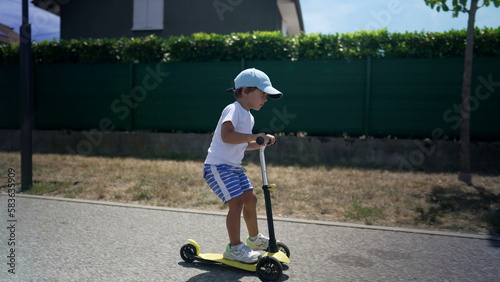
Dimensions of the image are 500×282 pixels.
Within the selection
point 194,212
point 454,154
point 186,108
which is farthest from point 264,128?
point 194,212

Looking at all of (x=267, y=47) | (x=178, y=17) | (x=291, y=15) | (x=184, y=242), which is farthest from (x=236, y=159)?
(x=291, y=15)

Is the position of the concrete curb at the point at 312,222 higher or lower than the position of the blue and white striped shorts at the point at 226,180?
lower

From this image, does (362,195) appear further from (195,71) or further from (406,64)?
(195,71)

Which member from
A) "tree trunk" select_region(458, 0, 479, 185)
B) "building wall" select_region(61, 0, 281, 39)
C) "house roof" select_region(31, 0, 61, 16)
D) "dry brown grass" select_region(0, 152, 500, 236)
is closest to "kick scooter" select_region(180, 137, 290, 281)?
"dry brown grass" select_region(0, 152, 500, 236)

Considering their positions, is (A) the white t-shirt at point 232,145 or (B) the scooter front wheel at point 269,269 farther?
(A) the white t-shirt at point 232,145

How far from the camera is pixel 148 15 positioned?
16969 millimetres

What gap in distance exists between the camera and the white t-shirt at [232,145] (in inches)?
136

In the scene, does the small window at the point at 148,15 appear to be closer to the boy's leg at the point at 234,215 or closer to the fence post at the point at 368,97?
the fence post at the point at 368,97

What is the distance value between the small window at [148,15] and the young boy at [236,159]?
1430cm

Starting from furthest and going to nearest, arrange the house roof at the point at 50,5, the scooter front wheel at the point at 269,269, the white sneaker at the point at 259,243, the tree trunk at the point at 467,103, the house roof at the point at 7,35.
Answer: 1. the house roof at the point at 50,5
2. the house roof at the point at 7,35
3. the tree trunk at the point at 467,103
4. the white sneaker at the point at 259,243
5. the scooter front wheel at the point at 269,269

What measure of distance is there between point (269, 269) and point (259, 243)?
449 mm

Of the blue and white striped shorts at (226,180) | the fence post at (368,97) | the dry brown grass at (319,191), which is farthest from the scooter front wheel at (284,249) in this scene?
the fence post at (368,97)

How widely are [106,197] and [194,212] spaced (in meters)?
1.63

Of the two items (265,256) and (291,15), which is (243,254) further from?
(291,15)
